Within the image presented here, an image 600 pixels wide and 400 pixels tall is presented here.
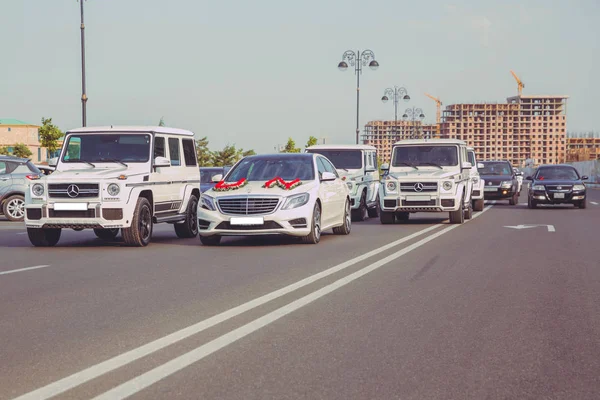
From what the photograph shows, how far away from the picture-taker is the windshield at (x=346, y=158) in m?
23.2

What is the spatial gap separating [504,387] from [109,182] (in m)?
10.3

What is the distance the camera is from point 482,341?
6.17 meters

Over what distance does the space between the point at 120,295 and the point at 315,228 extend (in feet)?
22.0

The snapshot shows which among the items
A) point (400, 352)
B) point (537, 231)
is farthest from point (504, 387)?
point (537, 231)

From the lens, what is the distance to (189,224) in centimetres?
1691

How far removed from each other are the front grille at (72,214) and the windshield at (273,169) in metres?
2.61

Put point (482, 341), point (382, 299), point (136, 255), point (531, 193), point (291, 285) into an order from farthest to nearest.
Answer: point (531, 193)
point (136, 255)
point (291, 285)
point (382, 299)
point (482, 341)

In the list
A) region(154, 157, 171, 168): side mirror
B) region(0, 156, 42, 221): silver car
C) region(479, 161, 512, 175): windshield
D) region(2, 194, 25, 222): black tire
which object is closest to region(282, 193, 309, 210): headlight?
region(154, 157, 171, 168): side mirror

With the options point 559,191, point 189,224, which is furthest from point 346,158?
point 559,191

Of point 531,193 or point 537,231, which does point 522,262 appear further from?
point 531,193

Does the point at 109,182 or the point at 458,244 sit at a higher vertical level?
the point at 109,182

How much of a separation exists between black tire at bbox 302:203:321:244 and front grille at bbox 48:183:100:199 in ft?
11.7

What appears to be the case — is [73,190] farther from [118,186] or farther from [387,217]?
[387,217]

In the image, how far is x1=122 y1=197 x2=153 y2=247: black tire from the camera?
14.3 m
